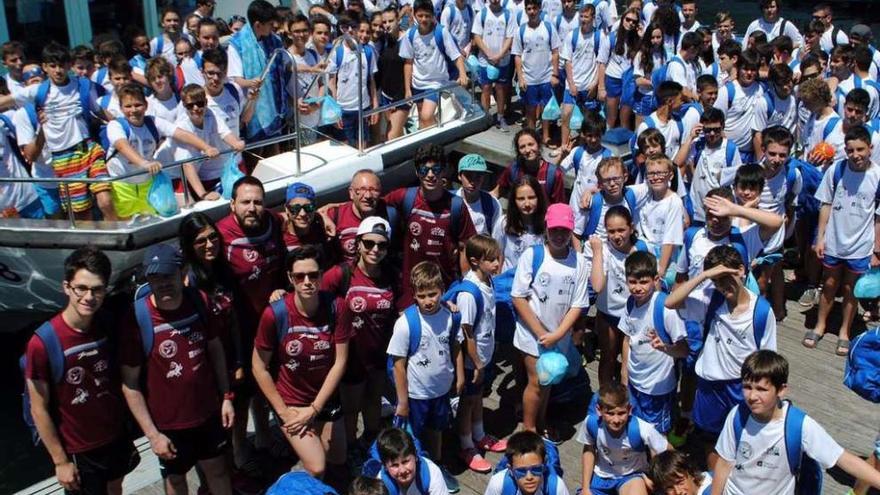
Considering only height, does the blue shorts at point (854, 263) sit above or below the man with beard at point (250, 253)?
below

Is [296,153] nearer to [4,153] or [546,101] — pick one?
[4,153]

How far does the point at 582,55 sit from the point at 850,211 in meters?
3.64

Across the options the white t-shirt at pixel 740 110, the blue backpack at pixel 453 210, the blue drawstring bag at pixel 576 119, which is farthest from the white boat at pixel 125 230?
the white t-shirt at pixel 740 110

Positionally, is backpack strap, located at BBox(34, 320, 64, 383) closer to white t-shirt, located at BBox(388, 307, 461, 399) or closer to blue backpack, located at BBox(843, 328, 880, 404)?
white t-shirt, located at BBox(388, 307, 461, 399)

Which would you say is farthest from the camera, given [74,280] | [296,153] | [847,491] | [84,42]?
[84,42]

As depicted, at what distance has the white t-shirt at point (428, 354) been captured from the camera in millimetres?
4910

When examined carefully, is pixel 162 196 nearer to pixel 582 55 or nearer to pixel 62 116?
pixel 62 116

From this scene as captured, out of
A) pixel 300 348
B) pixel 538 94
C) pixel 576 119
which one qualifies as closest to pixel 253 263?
pixel 300 348

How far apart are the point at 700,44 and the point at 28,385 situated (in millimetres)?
6902

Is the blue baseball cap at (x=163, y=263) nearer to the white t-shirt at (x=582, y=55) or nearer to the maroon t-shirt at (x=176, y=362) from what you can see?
the maroon t-shirt at (x=176, y=362)

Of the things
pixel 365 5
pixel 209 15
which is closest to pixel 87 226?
pixel 209 15

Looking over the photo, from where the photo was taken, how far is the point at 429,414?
5.13m

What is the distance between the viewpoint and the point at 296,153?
23.6ft

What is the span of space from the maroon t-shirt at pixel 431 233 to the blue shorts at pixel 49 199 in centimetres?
263
